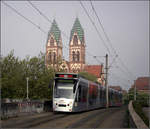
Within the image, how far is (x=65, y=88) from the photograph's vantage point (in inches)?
848

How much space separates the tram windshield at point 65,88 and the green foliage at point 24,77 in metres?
15.8

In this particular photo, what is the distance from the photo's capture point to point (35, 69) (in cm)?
4106

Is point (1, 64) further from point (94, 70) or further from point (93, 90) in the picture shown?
point (94, 70)

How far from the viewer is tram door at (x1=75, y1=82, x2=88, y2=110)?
22083 millimetres

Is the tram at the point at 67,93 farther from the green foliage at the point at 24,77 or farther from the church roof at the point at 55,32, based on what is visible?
the church roof at the point at 55,32

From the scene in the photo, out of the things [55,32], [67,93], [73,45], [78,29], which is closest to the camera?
[67,93]

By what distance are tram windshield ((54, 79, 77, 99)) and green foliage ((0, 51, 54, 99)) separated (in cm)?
1575

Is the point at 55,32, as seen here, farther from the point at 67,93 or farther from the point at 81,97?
the point at 67,93

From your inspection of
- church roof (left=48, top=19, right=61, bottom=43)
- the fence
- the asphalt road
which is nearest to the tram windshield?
the fence

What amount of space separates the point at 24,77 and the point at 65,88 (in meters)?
19.9

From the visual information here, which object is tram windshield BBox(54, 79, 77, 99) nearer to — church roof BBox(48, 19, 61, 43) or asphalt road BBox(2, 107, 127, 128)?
asphalt road BBox(2, 107, 127, 128)

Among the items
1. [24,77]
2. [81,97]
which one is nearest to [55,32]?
[24,77]

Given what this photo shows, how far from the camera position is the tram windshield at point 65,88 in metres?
21.4

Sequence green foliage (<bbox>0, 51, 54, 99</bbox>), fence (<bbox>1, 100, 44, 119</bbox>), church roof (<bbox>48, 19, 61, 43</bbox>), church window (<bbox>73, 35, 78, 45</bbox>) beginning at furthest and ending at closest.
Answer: church window (<bbox>73, 35, 78, 45</bbox>) < church roof (<bbox>48, 19, 61, 43</bbox>) < green foliage (<bbox>0, 51, 54, 99</bbox>) < fence (<bbox>1, 100, 44, 119</bbox>)
